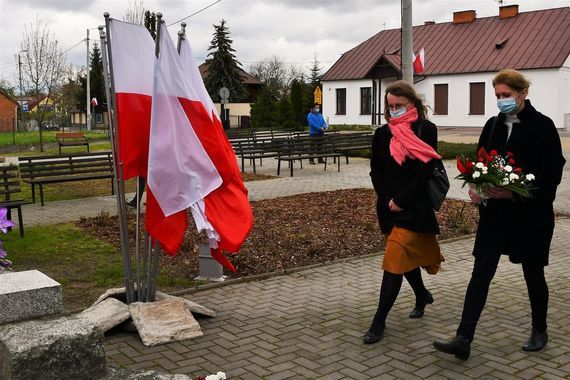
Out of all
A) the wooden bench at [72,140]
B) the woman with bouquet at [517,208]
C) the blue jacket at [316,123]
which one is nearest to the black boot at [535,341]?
the woman with bouquet at [517,208]

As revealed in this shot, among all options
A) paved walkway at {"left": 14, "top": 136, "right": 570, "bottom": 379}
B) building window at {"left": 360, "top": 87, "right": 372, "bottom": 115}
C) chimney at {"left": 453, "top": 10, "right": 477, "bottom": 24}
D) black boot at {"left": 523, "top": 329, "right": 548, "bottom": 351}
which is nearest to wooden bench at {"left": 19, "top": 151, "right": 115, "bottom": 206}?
paved walkway at {"left": 14, "top": 136, "right": 570, "bottom": 379}

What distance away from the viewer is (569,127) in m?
40.8

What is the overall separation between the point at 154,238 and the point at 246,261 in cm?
220

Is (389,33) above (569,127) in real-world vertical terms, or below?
above

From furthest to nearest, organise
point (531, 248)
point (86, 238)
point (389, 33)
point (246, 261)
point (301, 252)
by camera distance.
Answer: point (389, 33)
point (86, 238)
point (301, 252)
point (246, 261)
point (531, 248)

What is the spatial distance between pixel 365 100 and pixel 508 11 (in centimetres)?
1205

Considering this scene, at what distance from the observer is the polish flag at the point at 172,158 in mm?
4770

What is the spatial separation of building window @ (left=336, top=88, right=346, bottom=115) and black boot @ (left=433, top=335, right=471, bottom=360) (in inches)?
1976

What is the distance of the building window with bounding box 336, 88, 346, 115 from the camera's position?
177 feet

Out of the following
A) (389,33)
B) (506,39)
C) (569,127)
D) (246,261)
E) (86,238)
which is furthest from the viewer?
(389,33)

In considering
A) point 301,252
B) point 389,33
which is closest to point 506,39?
point 389,33

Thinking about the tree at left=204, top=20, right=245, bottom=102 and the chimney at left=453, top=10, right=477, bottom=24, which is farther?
the tree at left=204, top=20, right=245, bottom=102

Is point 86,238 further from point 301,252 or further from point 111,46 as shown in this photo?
point 111,46

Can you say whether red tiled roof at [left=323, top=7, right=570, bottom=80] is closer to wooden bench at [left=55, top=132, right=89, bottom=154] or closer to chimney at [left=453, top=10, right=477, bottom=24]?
chimney at [left=453, top=10, right=477, bottom=24]
